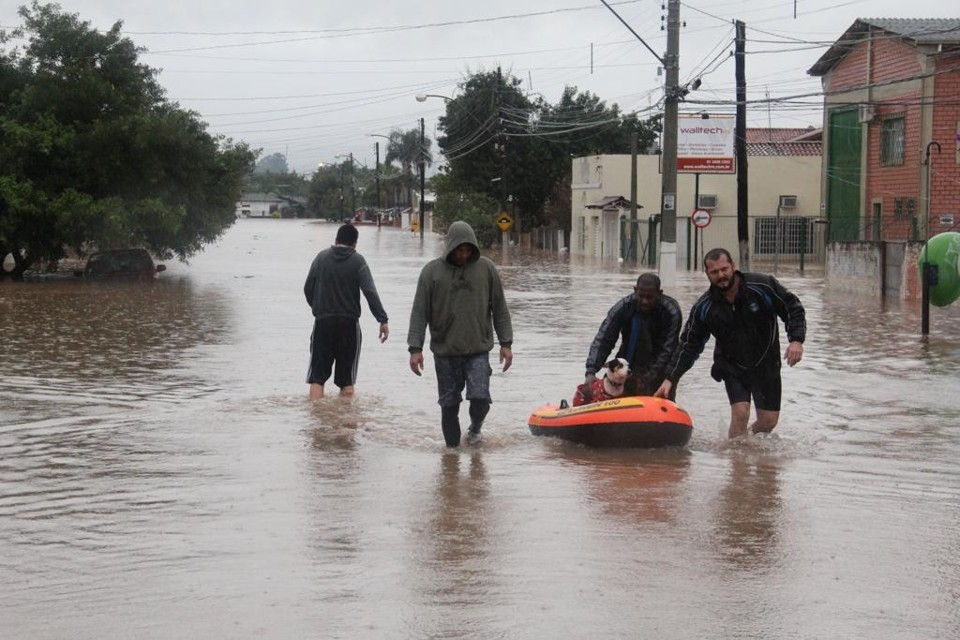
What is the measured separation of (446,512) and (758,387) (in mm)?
2937

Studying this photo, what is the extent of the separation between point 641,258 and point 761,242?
4.84 metres

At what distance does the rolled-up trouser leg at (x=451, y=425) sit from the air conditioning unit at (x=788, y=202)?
49295 mm

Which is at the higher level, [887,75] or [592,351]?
[887,75]

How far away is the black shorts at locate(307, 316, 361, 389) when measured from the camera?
12148 millimetres

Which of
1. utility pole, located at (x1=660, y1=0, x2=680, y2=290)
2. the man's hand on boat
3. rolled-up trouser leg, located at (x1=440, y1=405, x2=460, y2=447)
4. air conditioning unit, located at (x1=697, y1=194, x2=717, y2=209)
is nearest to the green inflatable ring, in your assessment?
utility pole, located at (x1=660, y1=0, x2=680, y2=290)

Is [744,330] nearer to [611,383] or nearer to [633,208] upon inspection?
[611,383]

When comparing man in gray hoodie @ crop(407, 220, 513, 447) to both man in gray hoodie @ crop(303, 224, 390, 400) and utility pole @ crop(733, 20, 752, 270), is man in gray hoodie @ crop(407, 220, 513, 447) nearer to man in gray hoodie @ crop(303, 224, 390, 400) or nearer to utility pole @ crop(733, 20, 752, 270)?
man in gray hoodie @ crop(303, 224, 390, 400)

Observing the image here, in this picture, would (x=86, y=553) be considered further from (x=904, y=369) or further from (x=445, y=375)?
(x=904, y=369)

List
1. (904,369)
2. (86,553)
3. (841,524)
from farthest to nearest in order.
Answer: (904,369) → (841,524) → (86,553)

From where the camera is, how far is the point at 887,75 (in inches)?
1645

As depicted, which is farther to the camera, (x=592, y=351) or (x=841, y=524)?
(x=592, y=351)

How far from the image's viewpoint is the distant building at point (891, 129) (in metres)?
38.7

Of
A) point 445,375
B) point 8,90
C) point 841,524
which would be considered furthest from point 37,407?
point 8,90

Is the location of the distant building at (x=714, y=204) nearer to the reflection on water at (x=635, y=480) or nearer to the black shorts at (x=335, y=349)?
the black shorts at (x=335, y=349)
